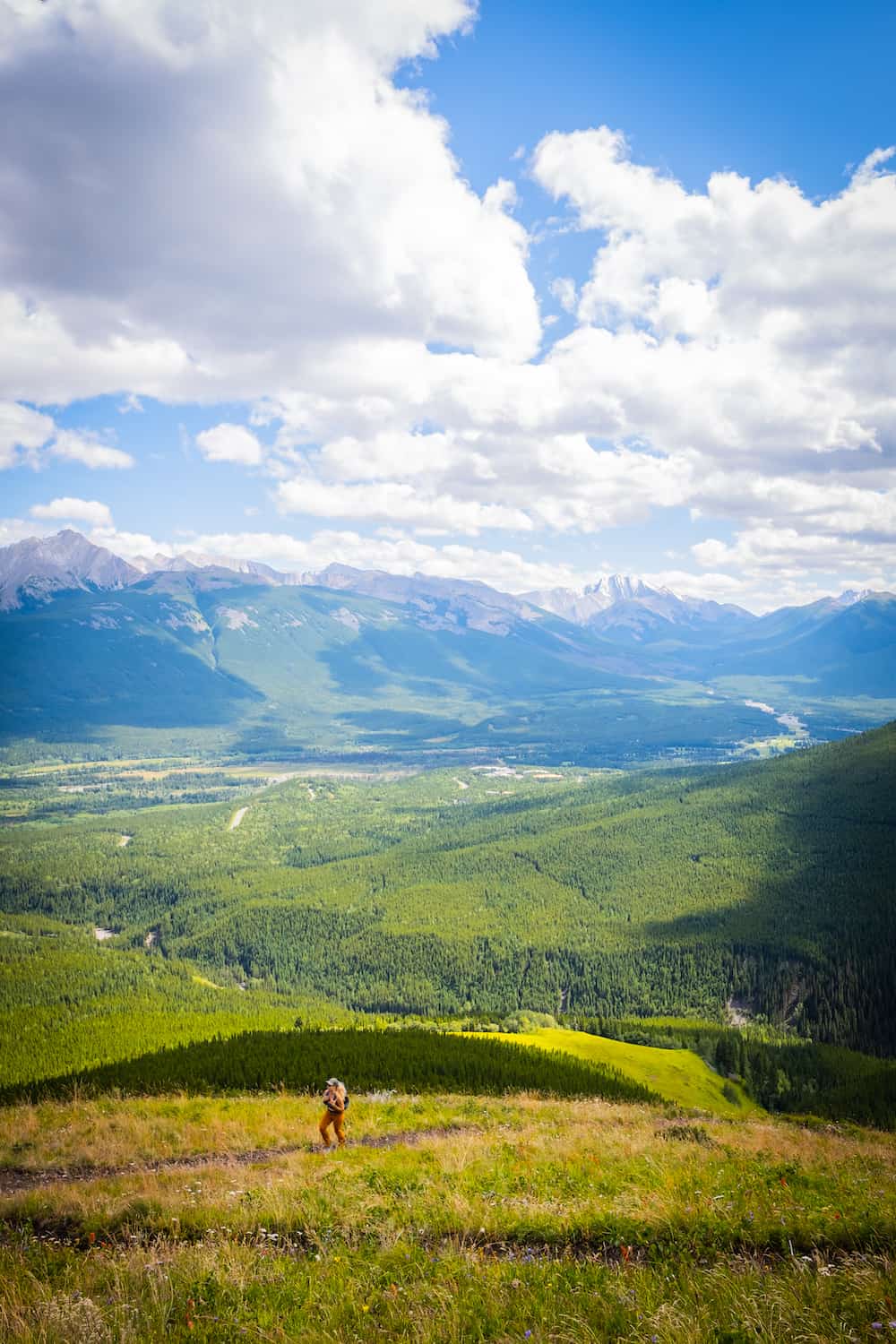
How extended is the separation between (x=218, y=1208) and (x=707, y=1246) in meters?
11.5

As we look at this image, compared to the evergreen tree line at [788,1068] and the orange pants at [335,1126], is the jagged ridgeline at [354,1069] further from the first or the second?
the evergreen tree line at [788,1068]

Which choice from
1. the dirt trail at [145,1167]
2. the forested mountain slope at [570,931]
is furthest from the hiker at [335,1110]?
the forested mountain slope at [570,931]

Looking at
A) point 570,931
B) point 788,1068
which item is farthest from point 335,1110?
point 570,931

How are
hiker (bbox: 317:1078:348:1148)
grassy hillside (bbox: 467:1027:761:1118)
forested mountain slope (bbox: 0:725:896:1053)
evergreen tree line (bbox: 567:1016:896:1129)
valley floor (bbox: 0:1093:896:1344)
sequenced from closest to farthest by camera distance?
valley floor (bbox: 0:1093:896:1344) < hiker (bbox: 317:1078:348:1148) < grassy hillside (bbox: 467:1027:761:1118) < evergreen tree line (bbox: 567:1016:896:1129) < forested mountain slope (bbox: 0:725:896:1053)

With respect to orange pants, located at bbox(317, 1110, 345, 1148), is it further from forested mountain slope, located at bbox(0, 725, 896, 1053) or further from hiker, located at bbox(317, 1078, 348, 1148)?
forested mountain slope, located at bbox(0, 725, 896, 1053)

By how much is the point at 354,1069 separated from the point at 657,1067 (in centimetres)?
4674

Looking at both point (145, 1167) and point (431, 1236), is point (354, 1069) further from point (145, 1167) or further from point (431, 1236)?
point (431, 1236)

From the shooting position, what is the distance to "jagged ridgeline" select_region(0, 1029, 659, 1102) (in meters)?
39.6

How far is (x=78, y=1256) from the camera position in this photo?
43.0 feet

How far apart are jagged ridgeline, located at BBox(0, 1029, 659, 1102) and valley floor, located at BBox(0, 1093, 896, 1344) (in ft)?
46.2

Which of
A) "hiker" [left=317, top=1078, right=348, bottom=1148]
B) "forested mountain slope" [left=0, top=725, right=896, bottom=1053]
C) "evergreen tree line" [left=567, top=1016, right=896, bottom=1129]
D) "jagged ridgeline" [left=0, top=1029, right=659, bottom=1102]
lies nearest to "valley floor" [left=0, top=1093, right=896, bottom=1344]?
"hiker" [left=317, top=1078, right=348, bottom=1148]

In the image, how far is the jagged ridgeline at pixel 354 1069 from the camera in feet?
130

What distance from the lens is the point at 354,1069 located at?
44531 mm

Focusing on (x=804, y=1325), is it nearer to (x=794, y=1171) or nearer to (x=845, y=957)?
(x=794, y=1171)
